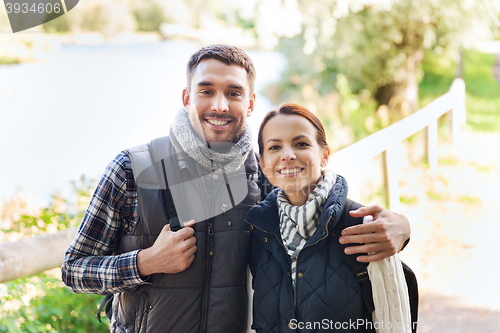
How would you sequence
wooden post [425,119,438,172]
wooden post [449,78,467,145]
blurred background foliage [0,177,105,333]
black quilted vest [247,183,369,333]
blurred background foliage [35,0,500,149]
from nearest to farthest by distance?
black quilted vest [247,183,369,333], blurred background foliage [0,177,105,333], wooden post [425,119,438,172], wooden post [449,78,467,145], blurred background foliage [35,0,500,149]

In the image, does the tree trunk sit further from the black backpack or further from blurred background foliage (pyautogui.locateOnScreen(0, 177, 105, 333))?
the black backpack

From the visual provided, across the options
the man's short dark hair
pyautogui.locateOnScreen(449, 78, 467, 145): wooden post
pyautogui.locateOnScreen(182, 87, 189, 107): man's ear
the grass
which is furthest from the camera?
the grass

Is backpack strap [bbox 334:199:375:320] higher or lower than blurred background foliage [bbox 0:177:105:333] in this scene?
higher

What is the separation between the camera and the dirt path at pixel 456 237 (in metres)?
3.55

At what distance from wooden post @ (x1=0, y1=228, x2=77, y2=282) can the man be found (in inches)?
18.5

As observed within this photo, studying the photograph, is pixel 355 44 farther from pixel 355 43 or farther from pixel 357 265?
pixel 357 265

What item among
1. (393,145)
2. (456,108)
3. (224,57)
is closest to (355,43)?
(456,108)

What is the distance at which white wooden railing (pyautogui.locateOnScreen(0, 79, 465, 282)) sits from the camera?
219 cm

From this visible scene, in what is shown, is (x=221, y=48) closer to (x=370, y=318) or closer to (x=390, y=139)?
(x=370, y=318)

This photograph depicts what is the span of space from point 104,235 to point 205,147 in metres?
0.62

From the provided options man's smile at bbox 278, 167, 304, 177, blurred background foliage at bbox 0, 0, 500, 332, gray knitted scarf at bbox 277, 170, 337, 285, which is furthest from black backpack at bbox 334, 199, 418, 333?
blurred background foliage at bbox 0, 0, 500, 332

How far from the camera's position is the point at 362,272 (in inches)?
66.8

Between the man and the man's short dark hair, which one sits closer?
the man

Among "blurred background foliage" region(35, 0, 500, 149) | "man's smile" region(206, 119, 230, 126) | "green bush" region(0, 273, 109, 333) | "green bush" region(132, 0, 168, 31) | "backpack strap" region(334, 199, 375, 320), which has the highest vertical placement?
"green bush" region(132, 0, 168, 31)
